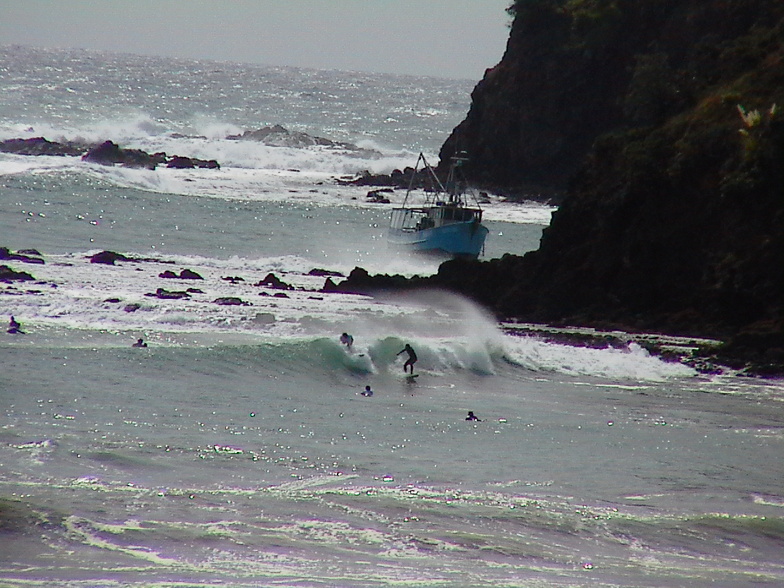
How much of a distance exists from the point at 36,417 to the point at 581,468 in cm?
882

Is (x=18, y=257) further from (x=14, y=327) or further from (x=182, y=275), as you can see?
(x=14, y=327)

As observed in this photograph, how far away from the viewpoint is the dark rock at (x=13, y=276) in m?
33.7

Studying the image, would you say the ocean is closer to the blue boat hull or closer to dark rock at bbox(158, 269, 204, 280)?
dark rock at bbox(158, 269, 204, 280)

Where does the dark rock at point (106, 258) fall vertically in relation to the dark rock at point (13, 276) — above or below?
below

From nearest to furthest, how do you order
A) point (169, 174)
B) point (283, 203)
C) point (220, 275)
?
point (220, 275)
point (283, 203)
point (169, 174)

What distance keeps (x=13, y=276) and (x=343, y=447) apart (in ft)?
62.6

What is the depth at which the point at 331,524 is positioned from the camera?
567 inches

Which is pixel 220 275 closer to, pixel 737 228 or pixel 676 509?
pixel 737 228

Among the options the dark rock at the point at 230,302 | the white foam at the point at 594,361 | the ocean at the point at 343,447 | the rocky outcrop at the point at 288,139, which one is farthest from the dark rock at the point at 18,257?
the rocky outcrop at the point at 288,139

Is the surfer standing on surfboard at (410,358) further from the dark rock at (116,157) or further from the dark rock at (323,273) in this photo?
the dark rock at (116,157)

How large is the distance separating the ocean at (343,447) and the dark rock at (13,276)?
0.80 m

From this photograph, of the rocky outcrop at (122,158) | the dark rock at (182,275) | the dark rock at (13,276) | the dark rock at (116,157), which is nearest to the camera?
the dark rock at (13,276)

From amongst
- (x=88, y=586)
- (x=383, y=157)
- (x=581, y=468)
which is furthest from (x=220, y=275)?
(x=383, y=157)

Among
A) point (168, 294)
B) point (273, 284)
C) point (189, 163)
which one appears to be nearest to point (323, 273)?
point (273, 284)
